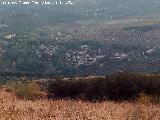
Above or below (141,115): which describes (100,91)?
below

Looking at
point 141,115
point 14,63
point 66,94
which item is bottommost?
point 14,63

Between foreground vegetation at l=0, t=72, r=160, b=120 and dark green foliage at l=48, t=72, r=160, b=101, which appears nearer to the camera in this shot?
foreground vegetation at l=0, t=72, r=160, b=120

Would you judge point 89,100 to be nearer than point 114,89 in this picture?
Yes

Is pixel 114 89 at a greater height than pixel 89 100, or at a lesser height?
lesser

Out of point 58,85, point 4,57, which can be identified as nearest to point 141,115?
→ point 58,85

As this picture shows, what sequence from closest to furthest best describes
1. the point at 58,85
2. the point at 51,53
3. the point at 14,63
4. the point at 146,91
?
the point at 146,91 → the point at 58,85 → the point at 14,63 → the point at 51,53

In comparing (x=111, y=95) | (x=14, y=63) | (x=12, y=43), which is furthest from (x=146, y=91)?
(x=12, y=43)

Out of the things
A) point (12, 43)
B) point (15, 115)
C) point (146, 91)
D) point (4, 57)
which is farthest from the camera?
point (12, 43)

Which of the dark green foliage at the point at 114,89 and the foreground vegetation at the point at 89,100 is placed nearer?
the foreground vegetation at the point at 89,100

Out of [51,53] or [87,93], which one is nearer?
[87,93]

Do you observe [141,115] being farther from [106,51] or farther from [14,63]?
[106,51]
